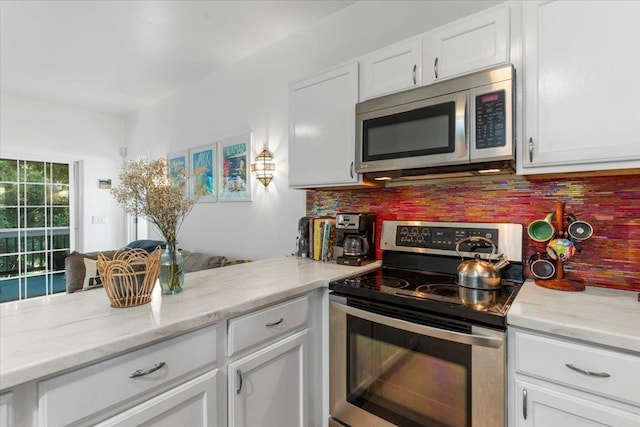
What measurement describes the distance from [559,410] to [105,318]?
142 centimetres

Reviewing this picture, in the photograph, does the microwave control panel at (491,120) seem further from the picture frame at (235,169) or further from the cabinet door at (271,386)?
the picture frame at (235,169)

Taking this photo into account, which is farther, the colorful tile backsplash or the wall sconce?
the wall sconce

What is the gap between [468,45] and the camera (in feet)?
4.64

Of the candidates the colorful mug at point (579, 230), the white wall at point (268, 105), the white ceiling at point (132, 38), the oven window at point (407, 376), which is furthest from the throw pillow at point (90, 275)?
the colorful mug at point (579, 230)

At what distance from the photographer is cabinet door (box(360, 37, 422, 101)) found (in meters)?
1.57

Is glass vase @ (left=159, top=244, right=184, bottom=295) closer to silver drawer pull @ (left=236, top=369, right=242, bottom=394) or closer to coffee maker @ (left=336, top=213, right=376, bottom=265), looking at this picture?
silver drawer pull @ (left=236, top=369, right=242, bottom=394)

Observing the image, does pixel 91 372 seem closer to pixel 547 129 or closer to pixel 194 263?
pixel 547 129

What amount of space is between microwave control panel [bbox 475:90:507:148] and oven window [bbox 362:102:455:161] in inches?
4.0

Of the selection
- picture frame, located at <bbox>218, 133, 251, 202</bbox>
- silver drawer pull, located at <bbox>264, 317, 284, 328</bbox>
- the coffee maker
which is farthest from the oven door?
picture frame, located at <bbox>218, 133, 251, 202</bbox>

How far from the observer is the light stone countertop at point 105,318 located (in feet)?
2.44

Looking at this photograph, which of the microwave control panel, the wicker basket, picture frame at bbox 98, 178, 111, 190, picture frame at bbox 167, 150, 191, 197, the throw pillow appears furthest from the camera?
picture frame at bbox 98, 178, 111, 190

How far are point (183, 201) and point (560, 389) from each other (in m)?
1.45

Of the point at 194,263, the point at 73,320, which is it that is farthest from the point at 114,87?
the point at 73,320

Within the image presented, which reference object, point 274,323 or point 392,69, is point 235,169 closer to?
point 392,69
